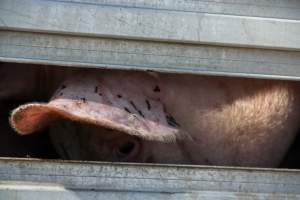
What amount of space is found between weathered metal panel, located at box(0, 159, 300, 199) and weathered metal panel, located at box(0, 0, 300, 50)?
0.35 m

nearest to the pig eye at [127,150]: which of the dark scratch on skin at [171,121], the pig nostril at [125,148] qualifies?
the pig nostril at [125,148]

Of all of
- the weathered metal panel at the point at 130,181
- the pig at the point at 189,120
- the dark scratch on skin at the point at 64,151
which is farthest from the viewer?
the dark scratch on skin at the point at 64,151

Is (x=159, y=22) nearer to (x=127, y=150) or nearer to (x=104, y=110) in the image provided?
(x=104, y=110)

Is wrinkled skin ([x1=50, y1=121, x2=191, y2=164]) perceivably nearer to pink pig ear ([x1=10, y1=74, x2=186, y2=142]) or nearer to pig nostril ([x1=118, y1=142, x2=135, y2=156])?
pig nostril ([x1=118, y1=142, x2=135, y2=156])

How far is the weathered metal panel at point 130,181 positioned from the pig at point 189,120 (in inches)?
4.8

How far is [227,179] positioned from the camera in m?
1.60

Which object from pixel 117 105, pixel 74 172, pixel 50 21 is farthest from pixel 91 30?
pixel 74 172

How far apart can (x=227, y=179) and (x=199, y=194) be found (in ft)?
0.31

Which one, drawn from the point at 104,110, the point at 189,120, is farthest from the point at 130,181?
the point at 189,120

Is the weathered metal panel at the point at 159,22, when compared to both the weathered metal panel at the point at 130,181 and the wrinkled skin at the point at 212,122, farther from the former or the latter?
the weathered metal panel at the point at 130,181

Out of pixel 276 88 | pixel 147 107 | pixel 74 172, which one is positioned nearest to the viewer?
pixel 74 172

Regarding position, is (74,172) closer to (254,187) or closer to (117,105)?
(117,105)

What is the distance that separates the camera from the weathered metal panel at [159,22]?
1.52 metres

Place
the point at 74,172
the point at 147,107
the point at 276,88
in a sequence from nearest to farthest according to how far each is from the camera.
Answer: the point at 74,172 → the point at 147,107 → the point at 276,88
